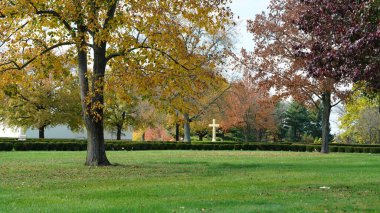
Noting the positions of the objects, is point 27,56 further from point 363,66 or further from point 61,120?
point 61,120

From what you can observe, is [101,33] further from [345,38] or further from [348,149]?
[348,149]

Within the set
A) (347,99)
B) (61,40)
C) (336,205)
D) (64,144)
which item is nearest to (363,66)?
(336,205)

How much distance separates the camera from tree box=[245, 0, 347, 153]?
3316cm

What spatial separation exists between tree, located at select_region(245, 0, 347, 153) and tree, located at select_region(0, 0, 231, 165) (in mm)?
16072

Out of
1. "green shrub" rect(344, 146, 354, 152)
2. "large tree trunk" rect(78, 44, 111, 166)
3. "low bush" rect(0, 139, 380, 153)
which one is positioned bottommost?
"green shrub" rect(344, 146, 354, 152)

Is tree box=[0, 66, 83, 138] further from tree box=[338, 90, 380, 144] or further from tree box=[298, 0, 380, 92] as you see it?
tree box=[298, 0, 380, 92]

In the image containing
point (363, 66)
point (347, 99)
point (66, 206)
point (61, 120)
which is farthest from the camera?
point (61, 120)

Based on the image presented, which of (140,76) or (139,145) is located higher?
(140,76)

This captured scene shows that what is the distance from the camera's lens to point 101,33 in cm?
1661

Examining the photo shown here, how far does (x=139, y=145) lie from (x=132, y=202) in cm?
3060

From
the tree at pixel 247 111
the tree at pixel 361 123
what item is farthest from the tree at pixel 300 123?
A: the tree at pixel 247 111

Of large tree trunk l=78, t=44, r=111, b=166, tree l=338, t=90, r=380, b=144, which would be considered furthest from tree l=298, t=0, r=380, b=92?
tree l=338, t=90, r=380, b=144

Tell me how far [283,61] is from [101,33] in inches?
778

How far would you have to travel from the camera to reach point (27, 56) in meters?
17.9
